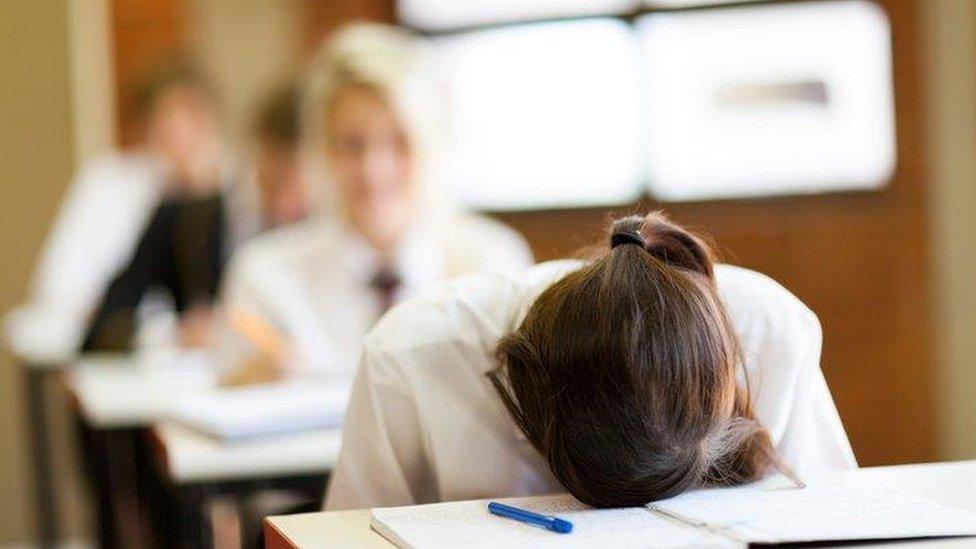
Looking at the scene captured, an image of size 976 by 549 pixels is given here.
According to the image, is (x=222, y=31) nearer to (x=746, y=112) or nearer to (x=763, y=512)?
(x=746, y=112)

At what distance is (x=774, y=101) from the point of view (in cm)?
512

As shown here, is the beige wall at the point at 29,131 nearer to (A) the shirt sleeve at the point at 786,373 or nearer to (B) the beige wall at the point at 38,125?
(B) the beige wall at the point at 38,125

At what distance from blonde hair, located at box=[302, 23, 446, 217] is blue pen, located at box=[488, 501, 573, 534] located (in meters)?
2.11

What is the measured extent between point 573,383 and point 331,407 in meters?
1.39

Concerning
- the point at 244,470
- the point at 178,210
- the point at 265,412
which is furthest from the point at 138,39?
the point at 244,470

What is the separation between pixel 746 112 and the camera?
5.13 m

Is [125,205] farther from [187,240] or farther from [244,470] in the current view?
[244,470]

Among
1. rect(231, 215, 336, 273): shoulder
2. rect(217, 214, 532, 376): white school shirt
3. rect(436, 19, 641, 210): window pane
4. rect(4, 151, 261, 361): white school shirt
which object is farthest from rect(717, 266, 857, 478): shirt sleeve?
rect(436, 19, 641, 210): window pane

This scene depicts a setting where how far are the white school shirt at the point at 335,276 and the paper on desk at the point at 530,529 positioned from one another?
80.8 inches

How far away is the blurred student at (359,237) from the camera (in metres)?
3.38

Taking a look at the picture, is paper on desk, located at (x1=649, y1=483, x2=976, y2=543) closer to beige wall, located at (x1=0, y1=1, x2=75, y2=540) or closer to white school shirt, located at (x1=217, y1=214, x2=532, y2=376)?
white school shirt, located at (x1=217, y1=214, x2=532, y2=376)

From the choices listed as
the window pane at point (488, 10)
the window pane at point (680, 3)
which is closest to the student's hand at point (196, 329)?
the window pane at point (488, 10)

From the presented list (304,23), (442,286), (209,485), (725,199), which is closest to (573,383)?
(442,286)

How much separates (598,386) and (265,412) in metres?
1.41
